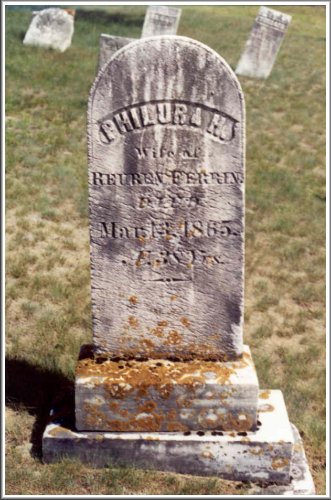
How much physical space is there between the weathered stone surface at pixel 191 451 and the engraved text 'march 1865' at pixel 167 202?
508 mm

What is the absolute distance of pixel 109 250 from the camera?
4.16 m

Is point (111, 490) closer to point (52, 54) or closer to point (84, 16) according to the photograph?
point (52, 54)

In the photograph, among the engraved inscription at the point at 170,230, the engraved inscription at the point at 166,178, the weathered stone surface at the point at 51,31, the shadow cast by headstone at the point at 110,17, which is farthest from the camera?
the shadow cast by headstone at the point at 110,17

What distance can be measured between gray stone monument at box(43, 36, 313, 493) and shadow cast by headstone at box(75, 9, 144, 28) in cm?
1754

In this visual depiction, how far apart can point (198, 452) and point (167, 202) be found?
1510mm

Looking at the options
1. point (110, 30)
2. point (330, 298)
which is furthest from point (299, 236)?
point (110, 30)

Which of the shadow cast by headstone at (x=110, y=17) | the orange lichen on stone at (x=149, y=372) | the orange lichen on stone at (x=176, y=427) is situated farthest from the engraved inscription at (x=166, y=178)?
the shadow cast by headstone at (x=110, y=17)

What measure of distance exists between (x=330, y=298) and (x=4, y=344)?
2873 millimetres

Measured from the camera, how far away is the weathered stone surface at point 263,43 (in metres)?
14.8

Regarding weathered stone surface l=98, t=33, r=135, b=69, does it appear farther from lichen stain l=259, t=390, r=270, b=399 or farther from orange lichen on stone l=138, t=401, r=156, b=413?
orange lichen on stone l=138, t=401, r=156, b=413

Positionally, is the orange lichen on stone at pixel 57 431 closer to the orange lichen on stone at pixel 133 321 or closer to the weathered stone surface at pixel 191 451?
the weathered stone surface at pixel 191 451

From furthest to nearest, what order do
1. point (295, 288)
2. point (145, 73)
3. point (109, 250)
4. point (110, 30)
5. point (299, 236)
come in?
point (110, 30), point (299, 236), point (295, 288), point (109, 250), point (145, 73)

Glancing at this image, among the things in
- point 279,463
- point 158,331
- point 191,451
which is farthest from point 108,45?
point 279,463

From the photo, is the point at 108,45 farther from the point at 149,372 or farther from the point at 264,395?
the point at 149,372
